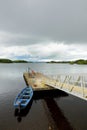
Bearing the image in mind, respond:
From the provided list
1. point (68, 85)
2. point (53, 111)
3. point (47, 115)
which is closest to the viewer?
→ point (47, 115)

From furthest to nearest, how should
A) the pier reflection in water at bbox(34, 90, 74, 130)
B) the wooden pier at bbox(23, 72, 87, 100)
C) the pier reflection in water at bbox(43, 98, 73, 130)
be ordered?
the wooden pier at bbox(23, 72, 87, 100) → the pier reflection in water at bbox(34, 90, 74, 130) → the pier reflection in water at bbox(43, 98, 73, 130)

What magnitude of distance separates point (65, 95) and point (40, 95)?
121 inches

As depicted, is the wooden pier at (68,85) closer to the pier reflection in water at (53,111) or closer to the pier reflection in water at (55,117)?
the pier reflection in water at (53,111)

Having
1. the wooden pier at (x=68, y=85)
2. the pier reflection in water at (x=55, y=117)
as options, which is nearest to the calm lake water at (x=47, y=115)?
the pier reflection in water at (x=55, y=117)

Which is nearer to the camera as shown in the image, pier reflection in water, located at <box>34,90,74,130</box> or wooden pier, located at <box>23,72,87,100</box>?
pier reflection in water, located at <box>34,90,74,130</box>

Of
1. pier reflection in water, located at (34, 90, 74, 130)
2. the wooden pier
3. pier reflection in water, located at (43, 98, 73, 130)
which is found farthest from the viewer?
the wooden pier

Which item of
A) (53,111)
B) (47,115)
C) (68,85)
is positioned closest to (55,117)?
(47,115)

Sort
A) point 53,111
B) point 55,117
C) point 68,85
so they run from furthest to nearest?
point 68,85
point 53,111
point 55,117

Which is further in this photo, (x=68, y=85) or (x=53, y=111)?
(x=68, y=85)

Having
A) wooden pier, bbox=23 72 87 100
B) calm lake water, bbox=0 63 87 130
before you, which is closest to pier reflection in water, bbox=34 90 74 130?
calm lake water, bbox=0 63 87 130

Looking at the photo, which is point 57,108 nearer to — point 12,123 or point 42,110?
point 42,110

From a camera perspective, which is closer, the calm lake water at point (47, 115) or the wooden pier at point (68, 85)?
the calm lake water at point (47, 115)

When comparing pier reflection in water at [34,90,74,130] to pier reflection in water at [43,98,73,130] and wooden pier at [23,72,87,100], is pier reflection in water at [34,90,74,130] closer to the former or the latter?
pier reflection in water at [43,98,73,130]

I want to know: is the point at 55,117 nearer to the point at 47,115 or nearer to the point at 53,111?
the point at 47,115
